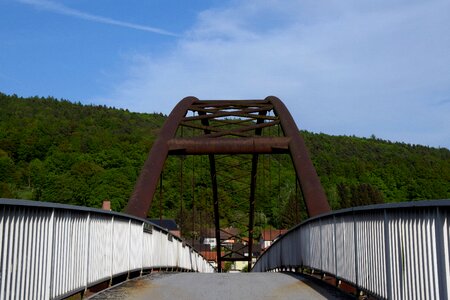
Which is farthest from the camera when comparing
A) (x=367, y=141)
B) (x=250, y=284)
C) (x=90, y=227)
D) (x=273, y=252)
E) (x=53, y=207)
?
(x=367, y=141)

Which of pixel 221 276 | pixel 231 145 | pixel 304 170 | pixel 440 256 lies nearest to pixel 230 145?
pixel 231 145

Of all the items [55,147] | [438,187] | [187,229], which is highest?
[55,147]

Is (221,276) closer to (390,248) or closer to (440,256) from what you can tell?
(390,248)

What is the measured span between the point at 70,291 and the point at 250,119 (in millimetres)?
21208

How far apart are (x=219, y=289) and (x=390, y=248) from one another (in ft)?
12.6

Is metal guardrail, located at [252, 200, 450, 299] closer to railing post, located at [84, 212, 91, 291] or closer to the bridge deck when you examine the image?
the bridge deck

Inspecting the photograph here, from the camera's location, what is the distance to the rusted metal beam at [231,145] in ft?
65.9

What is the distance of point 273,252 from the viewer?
66.3ft

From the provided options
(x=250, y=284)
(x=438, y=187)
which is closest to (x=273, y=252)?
(x=250, y=284)

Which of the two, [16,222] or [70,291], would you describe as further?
[70,291]

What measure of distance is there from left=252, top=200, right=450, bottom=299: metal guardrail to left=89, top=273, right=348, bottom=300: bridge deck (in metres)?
0.54

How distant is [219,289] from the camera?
8992 mm

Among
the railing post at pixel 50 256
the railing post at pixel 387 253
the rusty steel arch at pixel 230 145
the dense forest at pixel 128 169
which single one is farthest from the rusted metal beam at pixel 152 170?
the dense forest at pixel 128 169

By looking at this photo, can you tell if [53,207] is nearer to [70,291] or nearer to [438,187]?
[70,291]
